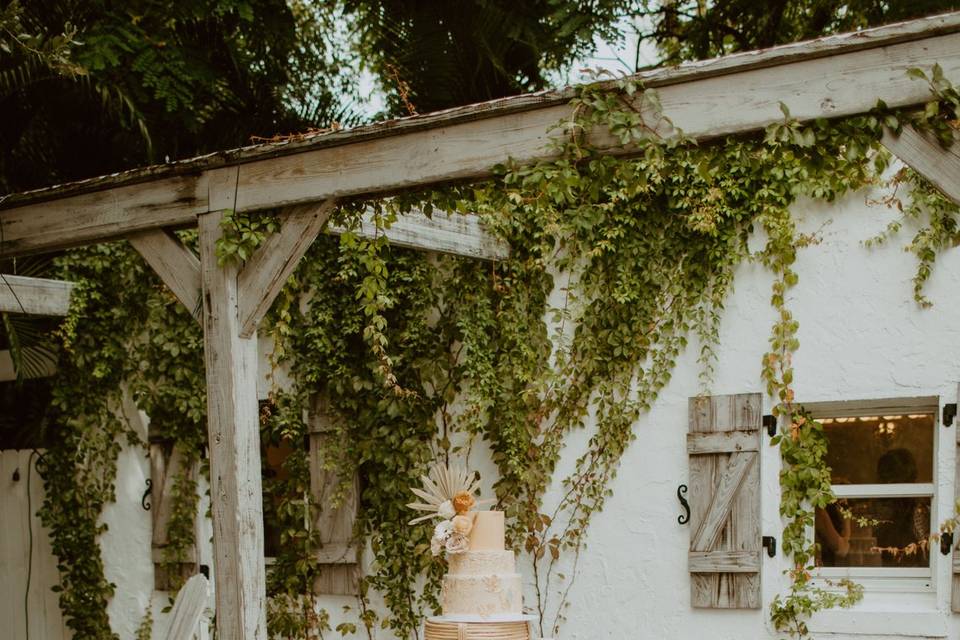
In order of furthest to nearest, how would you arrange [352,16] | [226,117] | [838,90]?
[352,16] < [226,117] < [838,90]

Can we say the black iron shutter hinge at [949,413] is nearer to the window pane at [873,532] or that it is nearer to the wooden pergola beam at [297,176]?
the window pane at [873,532]

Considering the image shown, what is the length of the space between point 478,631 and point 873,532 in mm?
3082

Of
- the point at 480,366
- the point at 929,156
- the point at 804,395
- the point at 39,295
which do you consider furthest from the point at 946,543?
the point at 39,295

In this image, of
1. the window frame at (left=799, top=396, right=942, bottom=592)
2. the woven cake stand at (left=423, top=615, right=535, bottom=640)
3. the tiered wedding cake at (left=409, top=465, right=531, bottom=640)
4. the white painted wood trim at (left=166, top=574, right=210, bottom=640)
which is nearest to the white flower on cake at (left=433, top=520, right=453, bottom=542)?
the tiered wedding cake at (left=409, top=465, right=531, bottom=640)

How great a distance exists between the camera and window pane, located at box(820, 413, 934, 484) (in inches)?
243

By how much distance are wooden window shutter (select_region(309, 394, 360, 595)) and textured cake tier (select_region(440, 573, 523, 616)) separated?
290 centimetres

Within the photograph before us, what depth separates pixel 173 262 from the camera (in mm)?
4852

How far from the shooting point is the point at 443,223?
656cm

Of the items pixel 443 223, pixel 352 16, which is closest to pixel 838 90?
pixel 443 223

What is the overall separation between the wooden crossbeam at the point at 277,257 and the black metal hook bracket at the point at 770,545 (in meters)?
3.29

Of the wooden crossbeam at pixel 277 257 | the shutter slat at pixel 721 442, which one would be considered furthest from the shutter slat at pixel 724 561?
the wooden crossbeam at pixel 277 257

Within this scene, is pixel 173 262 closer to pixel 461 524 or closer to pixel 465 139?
pixel 465 139

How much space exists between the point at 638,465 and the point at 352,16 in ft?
23.1

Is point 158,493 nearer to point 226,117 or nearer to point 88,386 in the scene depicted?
point 88,386
